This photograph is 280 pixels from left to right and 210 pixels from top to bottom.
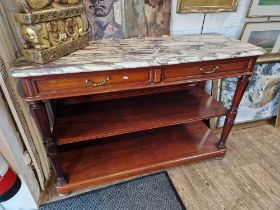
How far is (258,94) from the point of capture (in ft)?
6.40

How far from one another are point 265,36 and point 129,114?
130 cm

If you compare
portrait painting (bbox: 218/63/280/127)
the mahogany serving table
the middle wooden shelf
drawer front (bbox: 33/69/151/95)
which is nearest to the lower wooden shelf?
the mahogany serving table

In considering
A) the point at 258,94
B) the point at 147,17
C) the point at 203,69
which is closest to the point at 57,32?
the point at 147,17

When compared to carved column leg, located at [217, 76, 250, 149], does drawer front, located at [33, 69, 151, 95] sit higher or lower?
higher

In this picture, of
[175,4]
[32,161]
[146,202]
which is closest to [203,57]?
[175,4]

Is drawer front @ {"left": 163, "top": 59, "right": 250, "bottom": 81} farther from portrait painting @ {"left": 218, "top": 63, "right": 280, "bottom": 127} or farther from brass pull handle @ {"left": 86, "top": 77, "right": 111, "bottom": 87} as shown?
portrait painting @ {"left": 218, "top": 63, "right": 280, "bottom": 127}

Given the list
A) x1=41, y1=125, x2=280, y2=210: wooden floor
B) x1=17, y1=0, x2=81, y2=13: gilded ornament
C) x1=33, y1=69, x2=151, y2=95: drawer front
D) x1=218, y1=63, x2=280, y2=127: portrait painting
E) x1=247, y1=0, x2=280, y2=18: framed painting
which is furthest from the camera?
x1=218, y1=63, x2=280, y2=127: portrait painting

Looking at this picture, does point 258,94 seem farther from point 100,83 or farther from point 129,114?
point 100,83

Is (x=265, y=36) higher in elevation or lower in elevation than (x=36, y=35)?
lower

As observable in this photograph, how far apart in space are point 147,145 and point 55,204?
750mm

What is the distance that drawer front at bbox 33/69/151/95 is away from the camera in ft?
3.09

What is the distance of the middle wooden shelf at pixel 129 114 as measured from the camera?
1.24m

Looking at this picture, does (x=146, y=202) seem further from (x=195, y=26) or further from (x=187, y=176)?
(x=195, y=26)

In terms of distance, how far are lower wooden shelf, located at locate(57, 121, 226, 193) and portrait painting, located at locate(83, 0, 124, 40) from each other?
800 millimetres
